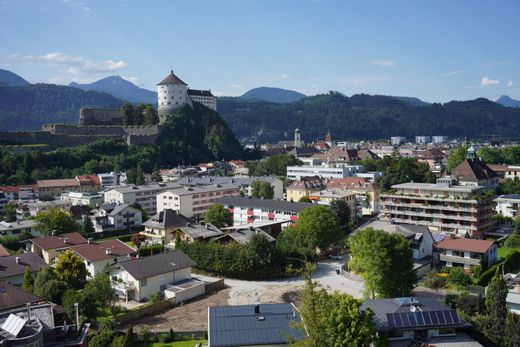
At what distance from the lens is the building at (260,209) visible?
47125 millimetres

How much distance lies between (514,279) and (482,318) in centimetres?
744

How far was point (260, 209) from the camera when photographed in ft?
162

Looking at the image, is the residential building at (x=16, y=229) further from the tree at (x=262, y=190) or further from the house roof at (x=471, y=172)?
the house roof at (x=471, y=172)

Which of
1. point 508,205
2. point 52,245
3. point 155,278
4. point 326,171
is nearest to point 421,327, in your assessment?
point 155,278

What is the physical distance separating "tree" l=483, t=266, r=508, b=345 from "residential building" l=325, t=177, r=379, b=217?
1317 inches

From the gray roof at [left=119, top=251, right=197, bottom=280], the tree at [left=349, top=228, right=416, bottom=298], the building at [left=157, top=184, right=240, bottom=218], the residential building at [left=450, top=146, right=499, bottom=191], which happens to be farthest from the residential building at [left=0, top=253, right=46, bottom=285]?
the residential building at [left=450, top=146, right=499, bottom=191]

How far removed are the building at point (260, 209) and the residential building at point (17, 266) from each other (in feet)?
71.8

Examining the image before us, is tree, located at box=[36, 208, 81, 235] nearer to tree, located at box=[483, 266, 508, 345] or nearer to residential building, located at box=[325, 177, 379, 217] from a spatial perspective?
residential building, located at box=[325, 177, 379, 217]

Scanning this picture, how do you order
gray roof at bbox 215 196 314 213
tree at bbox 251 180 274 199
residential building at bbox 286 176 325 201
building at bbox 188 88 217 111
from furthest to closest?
building at bbox 188 88 217 111, residential building at bbox 286 176 325 201, tree at bbox 251 180 274 199, gray roof at bbox 215 196 314 213

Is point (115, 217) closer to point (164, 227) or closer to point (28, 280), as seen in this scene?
point (164, 227)

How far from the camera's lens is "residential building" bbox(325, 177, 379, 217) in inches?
2232

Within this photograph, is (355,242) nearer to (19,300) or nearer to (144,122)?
(19,300)

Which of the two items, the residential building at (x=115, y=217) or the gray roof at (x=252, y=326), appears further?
the residential building at (x=115, y=217)

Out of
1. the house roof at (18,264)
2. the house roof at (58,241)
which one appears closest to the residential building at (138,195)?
the house roof at (58,241)
